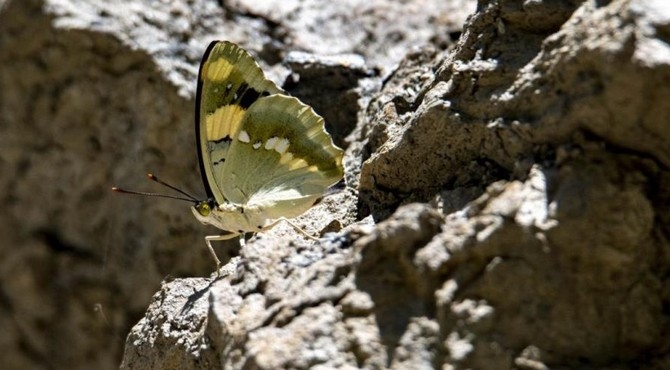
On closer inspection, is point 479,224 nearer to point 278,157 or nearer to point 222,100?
point 278,157

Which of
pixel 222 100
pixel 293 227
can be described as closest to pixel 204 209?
pixel 222 100

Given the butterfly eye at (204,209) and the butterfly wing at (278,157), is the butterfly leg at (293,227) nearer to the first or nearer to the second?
the butterfly wing at (278,157)

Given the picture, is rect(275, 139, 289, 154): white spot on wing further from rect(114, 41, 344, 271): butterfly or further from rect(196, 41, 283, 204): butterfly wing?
rect(196, 41, 283, 204): butterfly wing

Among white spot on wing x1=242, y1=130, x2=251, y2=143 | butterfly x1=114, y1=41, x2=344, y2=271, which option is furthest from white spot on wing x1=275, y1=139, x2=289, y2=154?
white spot on wing x1=242, y1=130, x2=251, y2=143

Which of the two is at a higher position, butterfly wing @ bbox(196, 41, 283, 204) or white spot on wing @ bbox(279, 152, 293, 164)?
butterfly wing @ bbox(196, 41, 283, 204)

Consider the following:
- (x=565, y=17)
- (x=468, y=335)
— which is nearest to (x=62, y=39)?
(x=565, y=17)

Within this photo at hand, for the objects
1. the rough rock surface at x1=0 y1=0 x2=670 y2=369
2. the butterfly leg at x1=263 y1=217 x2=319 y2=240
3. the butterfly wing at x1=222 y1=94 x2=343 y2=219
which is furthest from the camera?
the butterfly wing at x1=222 y1=94 x2=343 y2=219

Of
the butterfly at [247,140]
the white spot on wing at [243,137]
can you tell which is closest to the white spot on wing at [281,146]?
the butterfly at [247,140]
